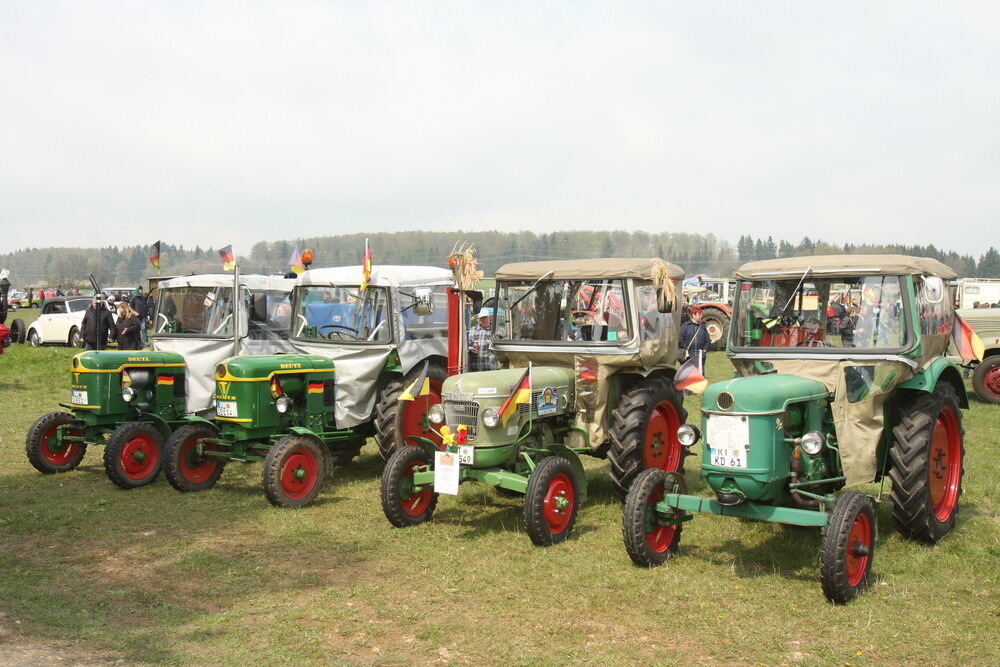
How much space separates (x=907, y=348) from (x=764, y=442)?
1349 mm

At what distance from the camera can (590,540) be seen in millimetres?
6266

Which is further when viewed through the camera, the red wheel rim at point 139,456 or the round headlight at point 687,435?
the red wheel rim at point 139,456

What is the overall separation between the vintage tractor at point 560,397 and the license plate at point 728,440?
1249 millimetres

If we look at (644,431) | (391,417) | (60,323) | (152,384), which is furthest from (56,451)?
(60,323)

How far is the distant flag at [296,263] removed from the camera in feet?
32.1

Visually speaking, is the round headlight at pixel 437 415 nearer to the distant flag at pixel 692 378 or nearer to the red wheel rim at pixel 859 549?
the distant flag at pixel 692 378

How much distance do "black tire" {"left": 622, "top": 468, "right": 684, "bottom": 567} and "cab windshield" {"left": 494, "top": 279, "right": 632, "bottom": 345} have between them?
1713mm

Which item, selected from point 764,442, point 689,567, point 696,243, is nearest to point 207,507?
point 689,567

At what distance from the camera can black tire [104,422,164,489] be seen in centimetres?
783

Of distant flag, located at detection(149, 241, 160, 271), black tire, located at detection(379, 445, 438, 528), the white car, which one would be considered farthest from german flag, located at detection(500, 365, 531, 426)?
the white car

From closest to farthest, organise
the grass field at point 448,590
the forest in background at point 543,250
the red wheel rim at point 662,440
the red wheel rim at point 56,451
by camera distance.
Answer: the grass field at point 448,590, the red wheel rim at point 662,440, the red wheel rim at point 56,451, the forest in background at point 543,250

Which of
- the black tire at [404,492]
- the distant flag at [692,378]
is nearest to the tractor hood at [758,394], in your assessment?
the distant flag at [692,378]

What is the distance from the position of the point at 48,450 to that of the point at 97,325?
9291 millimetres

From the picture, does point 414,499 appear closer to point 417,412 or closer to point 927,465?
point 417,412
